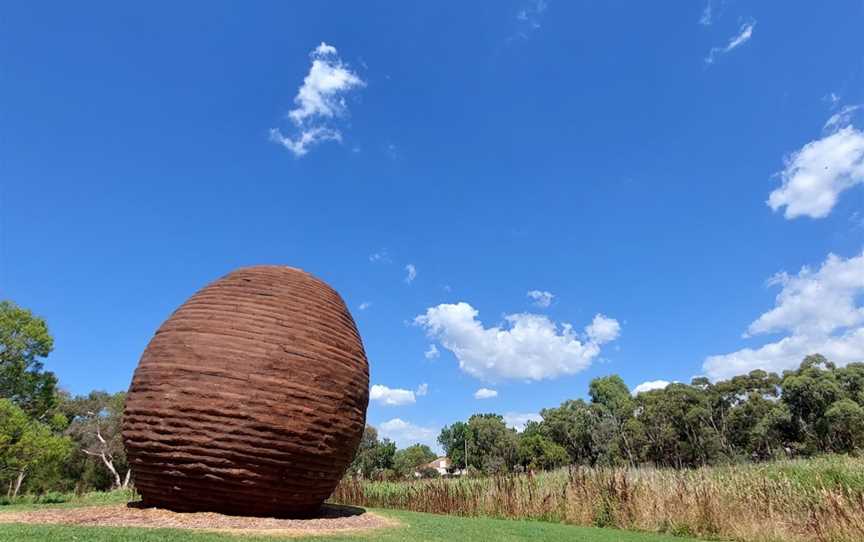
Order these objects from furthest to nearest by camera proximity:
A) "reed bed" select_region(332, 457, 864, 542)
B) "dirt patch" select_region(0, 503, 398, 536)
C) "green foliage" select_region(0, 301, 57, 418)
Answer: "green foliage" select_region(0, 301, 57, 418)
"reed bed" select_region(332, 457, 864, 542)
"dirt patch" select_region(0, 503, 398, 536)

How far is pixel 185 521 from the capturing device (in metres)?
7.46

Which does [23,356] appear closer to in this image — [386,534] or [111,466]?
[386,534]

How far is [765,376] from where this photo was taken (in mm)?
49625

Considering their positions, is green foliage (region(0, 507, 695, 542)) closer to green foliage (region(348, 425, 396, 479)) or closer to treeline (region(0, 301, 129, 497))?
treeline (region(0, 301, 129, 497))

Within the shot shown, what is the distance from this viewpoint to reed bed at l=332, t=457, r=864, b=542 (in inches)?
411

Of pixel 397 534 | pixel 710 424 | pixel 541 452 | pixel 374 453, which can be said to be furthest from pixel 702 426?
pixel 397 534

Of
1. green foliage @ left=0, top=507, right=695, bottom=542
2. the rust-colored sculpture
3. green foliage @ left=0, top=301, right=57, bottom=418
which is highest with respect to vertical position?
green foliage @ left=0, top=301, right=57, bottom=418

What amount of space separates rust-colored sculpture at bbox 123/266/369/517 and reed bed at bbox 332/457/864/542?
21.6 feet

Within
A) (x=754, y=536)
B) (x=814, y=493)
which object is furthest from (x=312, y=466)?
(x=814, y=493)

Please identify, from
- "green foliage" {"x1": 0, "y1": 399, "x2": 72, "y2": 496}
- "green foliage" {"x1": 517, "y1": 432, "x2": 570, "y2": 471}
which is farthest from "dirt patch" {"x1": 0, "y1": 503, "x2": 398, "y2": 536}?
"green foliage" {"x1": 517, "y1": 432, "x2": 570, "y2": 471}

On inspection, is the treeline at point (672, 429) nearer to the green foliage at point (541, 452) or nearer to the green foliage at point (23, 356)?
the green foliage at point (541, 452)

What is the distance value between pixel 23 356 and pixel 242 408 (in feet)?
61.7

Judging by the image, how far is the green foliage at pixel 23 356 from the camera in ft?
68.3

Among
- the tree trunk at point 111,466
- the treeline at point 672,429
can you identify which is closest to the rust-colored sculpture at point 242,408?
the treeline at point 672,429
